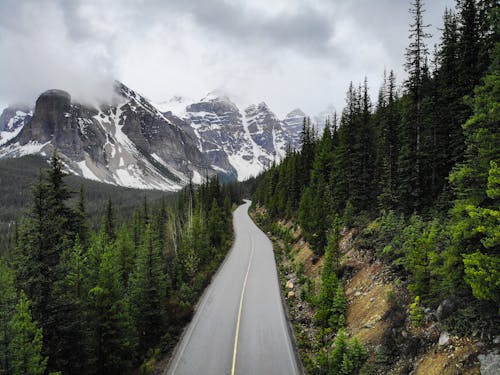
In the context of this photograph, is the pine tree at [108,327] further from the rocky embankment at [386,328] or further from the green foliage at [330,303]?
the green foliage at [330,303]

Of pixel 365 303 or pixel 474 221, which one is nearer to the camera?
pixel 474 221

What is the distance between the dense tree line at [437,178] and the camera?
31.8 ft

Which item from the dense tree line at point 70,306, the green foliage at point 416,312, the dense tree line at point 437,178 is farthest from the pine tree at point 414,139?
the dense tree line at point 70,306

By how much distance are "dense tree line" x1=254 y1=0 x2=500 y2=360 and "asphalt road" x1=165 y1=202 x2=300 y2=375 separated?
367cm

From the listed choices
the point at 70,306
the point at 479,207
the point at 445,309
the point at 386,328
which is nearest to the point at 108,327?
the point at 70,306

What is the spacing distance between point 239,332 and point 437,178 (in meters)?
17.0

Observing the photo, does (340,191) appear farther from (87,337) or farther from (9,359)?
(9,359)

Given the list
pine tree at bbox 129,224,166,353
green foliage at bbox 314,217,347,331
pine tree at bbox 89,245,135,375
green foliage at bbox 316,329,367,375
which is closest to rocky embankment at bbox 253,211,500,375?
green foliage at bbox 316,329,367,375

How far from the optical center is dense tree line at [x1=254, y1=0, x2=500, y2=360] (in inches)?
381

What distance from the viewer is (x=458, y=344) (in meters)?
9.36

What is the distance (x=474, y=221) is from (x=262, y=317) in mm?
15508

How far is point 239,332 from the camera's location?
19.2 metres

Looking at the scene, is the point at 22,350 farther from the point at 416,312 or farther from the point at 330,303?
the point at 330,303

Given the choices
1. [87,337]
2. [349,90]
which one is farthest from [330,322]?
[349,90]
